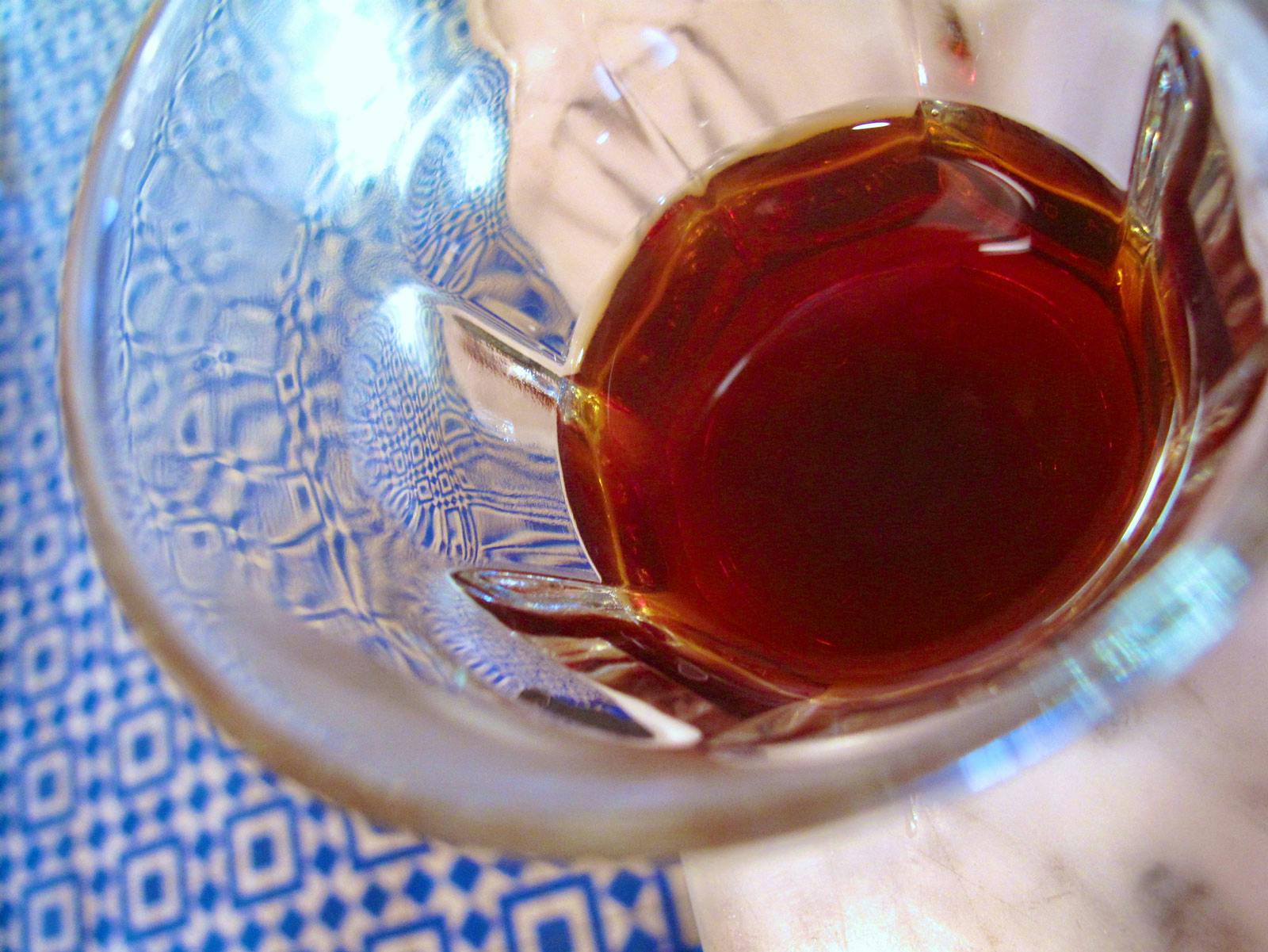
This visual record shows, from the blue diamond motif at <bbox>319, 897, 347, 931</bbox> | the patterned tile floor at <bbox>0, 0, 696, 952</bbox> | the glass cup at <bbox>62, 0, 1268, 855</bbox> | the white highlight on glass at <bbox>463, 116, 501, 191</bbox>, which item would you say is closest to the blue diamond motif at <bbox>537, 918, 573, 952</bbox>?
the patterned tile floor at <bbox>0, 0, 696, 952</bbox>

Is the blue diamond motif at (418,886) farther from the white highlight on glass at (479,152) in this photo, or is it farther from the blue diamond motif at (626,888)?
the white highlight on glass at (479,152)

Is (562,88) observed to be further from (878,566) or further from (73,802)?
(73,802)

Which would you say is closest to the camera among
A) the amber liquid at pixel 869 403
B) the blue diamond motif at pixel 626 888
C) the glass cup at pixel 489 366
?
the glass cup at pixel 489 366

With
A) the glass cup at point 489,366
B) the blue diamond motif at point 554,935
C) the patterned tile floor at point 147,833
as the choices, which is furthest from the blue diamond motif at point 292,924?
the glass cup at point 489,366

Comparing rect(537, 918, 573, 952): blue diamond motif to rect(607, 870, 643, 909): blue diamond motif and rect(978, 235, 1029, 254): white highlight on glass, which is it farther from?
rect(978, 235, 1029, 254): white highlight on glass

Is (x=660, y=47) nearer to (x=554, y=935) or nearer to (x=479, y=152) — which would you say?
(x=479, y=152)

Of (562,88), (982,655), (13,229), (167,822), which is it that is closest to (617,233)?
(562,88)

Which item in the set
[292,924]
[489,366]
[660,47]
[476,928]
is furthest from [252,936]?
[660,47]
